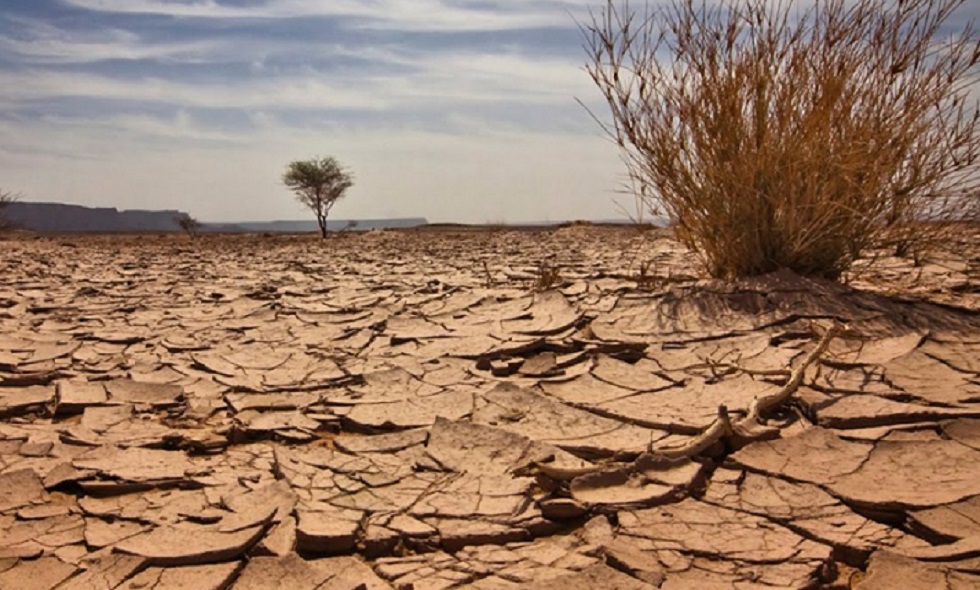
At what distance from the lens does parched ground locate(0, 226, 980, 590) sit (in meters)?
1.52

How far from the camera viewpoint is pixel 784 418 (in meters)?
2.22

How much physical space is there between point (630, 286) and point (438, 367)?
1592 mm

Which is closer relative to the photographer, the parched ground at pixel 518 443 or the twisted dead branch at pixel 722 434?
the parched ground at pixel 518 443

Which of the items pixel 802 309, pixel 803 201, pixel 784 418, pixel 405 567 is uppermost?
pixel 803 201

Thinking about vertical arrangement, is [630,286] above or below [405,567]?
above

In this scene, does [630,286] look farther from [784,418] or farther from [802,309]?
[784,418]

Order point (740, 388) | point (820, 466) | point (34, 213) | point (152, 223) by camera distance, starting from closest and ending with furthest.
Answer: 1. point (820, 466)
2. point (740, 388)
3. point (34, 213)
4. point (152, 223)

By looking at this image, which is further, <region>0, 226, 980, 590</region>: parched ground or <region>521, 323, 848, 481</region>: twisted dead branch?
<region>521, 323, 848, 481</region>: twisted dead branch

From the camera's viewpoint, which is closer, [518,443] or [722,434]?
[722,434]

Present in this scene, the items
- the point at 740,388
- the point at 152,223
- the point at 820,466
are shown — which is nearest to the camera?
the point at 820,466

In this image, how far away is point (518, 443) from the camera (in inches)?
84.3

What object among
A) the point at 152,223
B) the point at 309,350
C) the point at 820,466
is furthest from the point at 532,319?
the point at 152,223

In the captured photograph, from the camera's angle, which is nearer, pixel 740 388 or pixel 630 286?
pixel 740 388

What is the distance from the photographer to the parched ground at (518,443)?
1520mm
